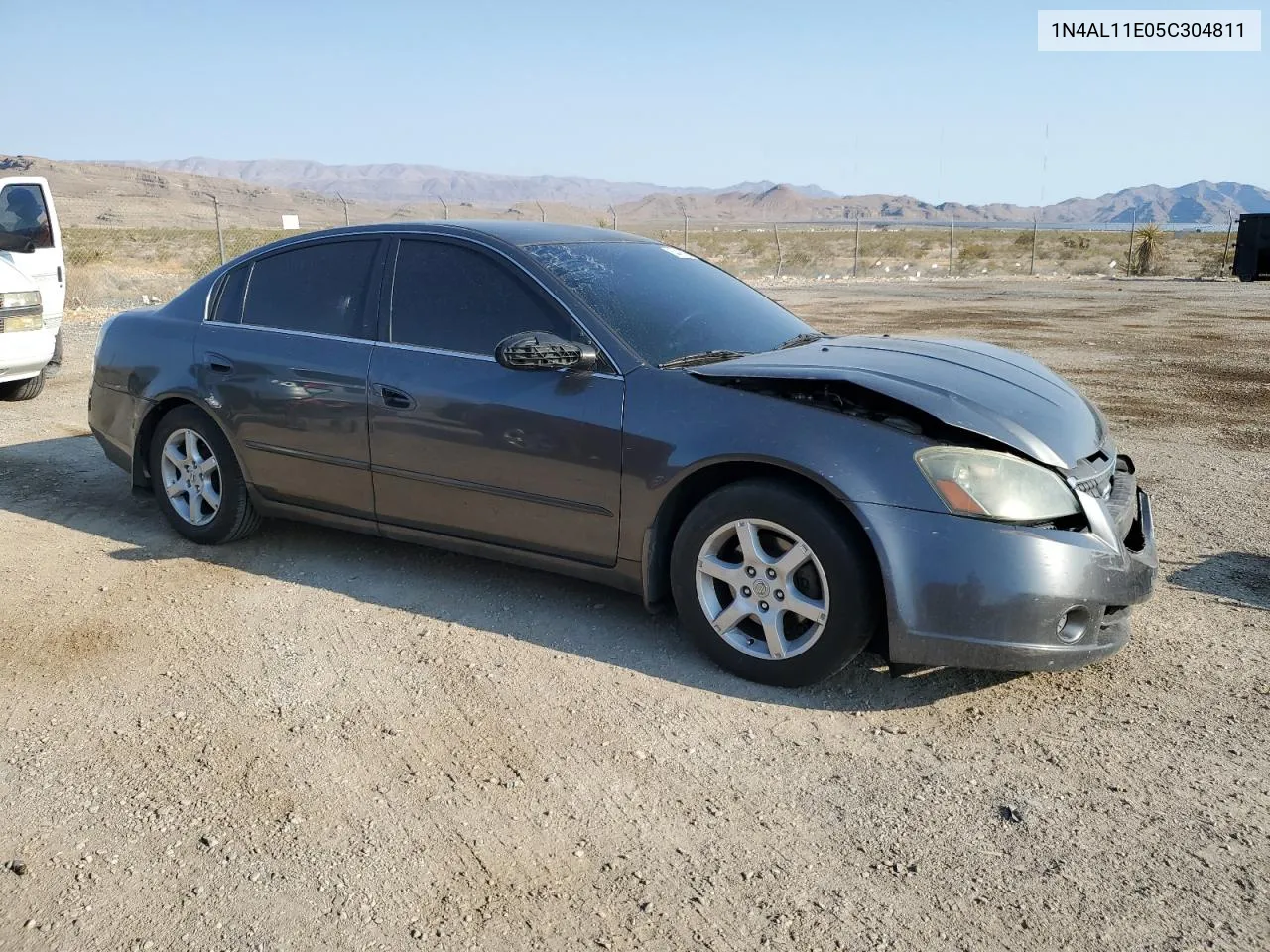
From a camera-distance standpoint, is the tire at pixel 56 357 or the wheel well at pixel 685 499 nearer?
the wheel well at pixel 685 499

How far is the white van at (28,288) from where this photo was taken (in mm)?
9703

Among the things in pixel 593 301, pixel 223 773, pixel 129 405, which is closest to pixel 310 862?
pixel 223 773

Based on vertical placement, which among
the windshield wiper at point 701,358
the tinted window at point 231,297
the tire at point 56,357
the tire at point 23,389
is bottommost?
the tire at point 23,389

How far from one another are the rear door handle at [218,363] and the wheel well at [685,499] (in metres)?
2.48

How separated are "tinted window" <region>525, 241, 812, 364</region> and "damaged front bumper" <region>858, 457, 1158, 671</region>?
126 centimetres

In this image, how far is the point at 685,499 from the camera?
168 inches

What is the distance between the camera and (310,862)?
299cm

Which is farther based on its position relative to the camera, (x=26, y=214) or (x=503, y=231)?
(x=26, y=214)

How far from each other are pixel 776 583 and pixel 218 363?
10.3ft

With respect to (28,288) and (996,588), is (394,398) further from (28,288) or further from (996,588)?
(28,288)

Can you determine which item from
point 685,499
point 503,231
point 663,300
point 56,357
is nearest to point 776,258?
point 56,357

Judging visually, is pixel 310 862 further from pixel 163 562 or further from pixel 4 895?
pixel 163 562

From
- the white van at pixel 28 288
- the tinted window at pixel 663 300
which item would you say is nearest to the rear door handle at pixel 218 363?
the tinted window at pixel 663 300

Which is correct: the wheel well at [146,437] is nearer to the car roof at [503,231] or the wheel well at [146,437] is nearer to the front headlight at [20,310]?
the car roof at [503,231]
